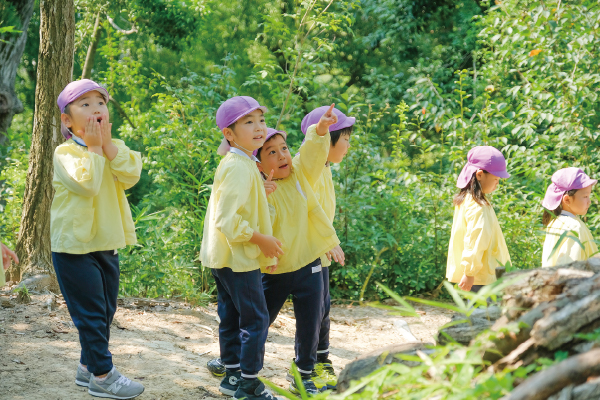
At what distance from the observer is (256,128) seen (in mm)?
3084

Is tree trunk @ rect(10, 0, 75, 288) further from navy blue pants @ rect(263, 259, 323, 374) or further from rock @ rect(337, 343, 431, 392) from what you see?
rock @ rect(337, 343, 431, 392)

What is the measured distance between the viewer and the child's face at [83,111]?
3.00 metres

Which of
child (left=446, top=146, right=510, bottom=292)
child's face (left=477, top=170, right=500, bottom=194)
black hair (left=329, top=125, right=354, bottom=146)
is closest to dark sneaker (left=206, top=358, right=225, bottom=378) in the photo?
black hair (left=329, top=125, right=354, bottom=146)

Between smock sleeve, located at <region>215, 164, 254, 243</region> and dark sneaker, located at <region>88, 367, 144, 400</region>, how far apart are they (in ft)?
3.05

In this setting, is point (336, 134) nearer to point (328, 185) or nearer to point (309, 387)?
point (328, 185)

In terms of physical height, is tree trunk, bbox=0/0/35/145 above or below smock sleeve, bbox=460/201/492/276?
above

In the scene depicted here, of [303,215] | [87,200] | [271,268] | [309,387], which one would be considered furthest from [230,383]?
[87,200]

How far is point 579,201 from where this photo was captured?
12.7 feet

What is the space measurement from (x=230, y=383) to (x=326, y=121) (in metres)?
1.55

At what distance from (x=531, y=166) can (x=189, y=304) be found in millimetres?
3939

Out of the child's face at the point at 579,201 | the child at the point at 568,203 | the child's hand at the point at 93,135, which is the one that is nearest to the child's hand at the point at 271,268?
the child's hand at the point at 93,135

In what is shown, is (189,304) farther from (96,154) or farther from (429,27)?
(429,27)

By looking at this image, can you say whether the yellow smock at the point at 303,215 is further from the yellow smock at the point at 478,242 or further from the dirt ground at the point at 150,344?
the yellow smock at the point at 478,242

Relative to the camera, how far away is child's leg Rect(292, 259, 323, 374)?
322cm
